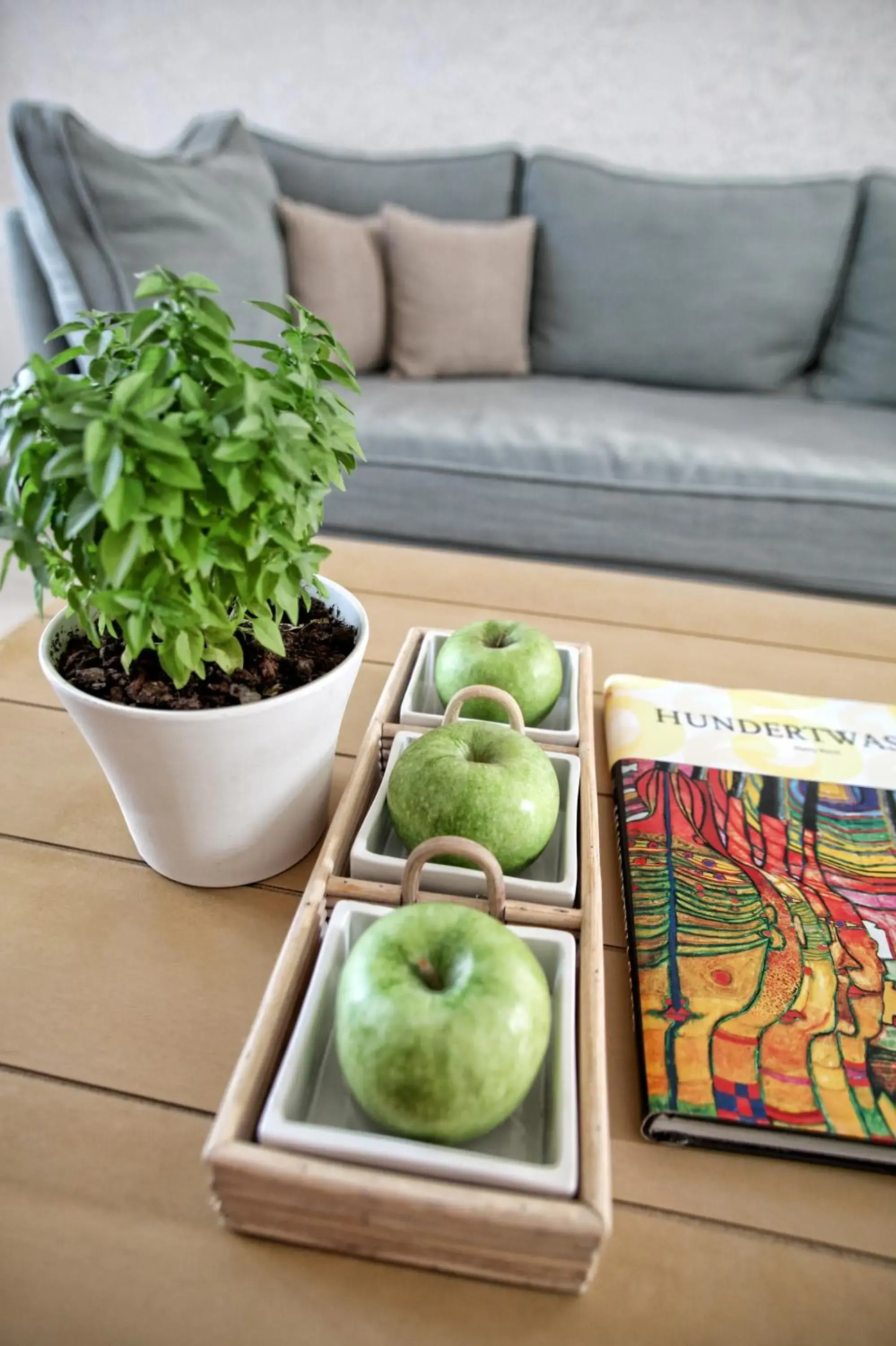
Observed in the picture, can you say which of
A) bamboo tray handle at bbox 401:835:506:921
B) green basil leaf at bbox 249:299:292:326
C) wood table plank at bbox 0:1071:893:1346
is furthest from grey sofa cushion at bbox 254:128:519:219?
wood table plank at bbox 0:1071:893:1346

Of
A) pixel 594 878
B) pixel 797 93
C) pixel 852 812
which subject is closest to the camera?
pixel 594 878

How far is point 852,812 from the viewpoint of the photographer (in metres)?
0.70

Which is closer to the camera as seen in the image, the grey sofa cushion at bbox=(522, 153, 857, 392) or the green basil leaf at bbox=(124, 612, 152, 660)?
the green basil leaf at bbox=(124, 612, 152, 660)

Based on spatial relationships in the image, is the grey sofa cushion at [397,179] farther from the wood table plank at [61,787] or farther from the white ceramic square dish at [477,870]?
the white ceramic square dish at [477,870]

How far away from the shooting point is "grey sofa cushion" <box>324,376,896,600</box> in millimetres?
1611

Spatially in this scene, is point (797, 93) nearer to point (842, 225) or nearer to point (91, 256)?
point (842, 225)

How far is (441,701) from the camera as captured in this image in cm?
76

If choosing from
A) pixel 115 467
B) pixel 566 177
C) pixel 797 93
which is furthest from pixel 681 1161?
pixel 797 93

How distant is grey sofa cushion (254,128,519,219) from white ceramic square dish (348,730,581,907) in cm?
183

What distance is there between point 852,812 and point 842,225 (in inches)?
71.6

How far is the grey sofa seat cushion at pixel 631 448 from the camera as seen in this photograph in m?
1.61

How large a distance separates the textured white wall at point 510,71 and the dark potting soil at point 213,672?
2248mm

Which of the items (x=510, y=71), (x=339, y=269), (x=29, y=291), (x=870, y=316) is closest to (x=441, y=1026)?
(x=29, y=291)

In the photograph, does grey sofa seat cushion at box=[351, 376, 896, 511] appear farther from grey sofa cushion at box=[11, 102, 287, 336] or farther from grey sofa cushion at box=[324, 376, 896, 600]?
grey sofa cushion at box=[11, 102, 287, 336]
